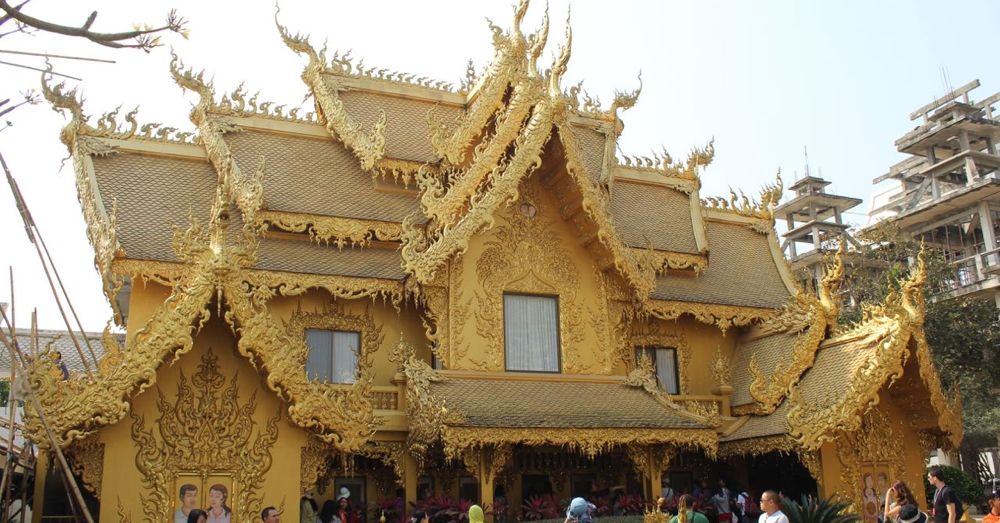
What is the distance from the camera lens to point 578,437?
1172 cm

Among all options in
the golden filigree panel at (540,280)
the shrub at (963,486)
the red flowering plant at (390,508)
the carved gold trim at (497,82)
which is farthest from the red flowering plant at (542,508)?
the shrub at (963,486)

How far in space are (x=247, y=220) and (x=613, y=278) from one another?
17.0ft

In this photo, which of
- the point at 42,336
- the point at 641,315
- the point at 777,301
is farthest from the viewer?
the point at 42,336

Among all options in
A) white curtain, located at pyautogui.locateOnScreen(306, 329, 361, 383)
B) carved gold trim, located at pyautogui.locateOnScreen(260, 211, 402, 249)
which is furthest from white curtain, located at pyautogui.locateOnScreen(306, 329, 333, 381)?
carved gold trim, located at pyautogui.locateOnScreen(260, 211, 402, 249)

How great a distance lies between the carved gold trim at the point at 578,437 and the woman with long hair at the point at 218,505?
8.01 ft

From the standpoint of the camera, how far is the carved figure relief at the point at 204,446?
9.70 meters

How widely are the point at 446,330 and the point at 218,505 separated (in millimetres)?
4205

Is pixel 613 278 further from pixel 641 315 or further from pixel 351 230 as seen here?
pixel 351 230

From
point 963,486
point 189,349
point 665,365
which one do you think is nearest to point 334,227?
point 189,349

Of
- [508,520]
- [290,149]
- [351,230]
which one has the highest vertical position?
[290,149]

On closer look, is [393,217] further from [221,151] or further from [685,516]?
[685,516]

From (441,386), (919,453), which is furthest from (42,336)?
(919,453)

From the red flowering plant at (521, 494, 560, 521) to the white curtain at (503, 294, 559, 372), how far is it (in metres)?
1.82

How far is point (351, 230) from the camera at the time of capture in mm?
14000
